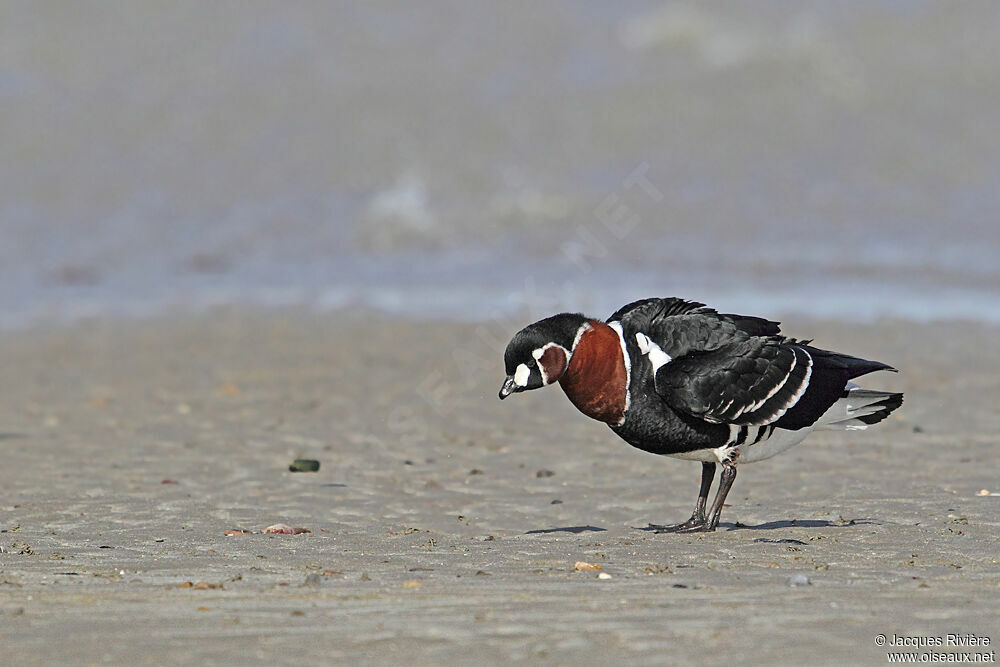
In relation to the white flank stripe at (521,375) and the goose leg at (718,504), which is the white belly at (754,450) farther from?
the white flank stripe at (521,375)

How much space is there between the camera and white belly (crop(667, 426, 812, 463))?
7688 millimetres

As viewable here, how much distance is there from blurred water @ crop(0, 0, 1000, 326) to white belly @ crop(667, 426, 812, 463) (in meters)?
9.13

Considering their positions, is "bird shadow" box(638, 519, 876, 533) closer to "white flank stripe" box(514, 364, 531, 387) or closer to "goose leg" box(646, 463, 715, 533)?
"goose leg" box(646, 463, 715, 533)

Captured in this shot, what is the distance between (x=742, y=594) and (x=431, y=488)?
149 inches

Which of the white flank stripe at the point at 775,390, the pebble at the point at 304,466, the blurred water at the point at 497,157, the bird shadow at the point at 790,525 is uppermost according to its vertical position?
the blurred water at the point at 497,157

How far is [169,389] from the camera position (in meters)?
13.6

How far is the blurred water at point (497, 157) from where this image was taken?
836 inches

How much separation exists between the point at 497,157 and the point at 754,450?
20711 mm

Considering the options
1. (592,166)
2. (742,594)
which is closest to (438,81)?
(592,166)

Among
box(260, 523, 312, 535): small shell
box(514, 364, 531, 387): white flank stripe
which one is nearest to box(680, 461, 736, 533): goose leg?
box(514, 364, 531, 387): white flank stripe

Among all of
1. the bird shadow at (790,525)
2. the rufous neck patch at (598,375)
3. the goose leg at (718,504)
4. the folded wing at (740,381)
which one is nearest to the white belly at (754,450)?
the goose leg at (718,504)

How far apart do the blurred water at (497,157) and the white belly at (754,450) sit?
29.9 ft

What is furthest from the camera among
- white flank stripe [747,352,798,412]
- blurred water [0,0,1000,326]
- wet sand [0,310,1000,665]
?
blurred water [0,0,1000,326]

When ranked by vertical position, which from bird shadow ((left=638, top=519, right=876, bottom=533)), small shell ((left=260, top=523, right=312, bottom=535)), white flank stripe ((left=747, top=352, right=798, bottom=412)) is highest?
white flank stripe ((left=747, top=352, right=798, bottom=412))
